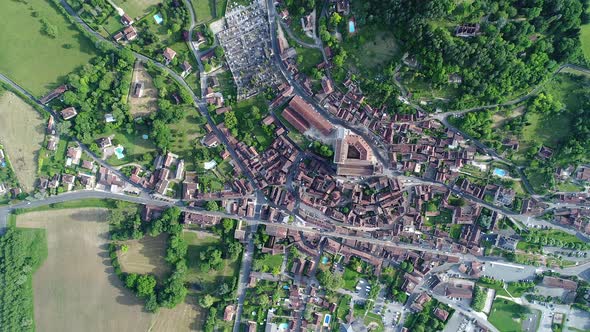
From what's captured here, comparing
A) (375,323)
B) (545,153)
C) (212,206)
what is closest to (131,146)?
(212,206)

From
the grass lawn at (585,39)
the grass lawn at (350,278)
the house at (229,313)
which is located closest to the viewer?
the grass lawn at (585,39)

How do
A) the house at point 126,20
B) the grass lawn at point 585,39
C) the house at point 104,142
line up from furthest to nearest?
the house at point 104,142
the house at point 126,20
the grass lawn at point 585,39

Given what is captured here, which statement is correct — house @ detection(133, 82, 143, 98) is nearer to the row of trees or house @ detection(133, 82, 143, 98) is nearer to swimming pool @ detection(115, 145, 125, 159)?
swimming pool @ detection(115, 145, 125, 159)

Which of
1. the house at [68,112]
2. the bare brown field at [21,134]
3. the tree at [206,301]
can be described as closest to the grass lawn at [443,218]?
the tree at [206,301]

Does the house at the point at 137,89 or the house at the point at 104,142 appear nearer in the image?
the house at the point at 137,89

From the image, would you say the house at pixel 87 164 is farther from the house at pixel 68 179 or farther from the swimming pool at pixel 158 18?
the swimming pool at pixel 158 18

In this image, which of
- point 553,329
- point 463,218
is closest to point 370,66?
point 463,218

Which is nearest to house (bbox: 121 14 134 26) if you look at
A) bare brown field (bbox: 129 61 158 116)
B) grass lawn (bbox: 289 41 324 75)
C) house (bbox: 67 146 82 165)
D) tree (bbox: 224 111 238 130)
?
bare brown field (bbox: 129 61 158 116)
